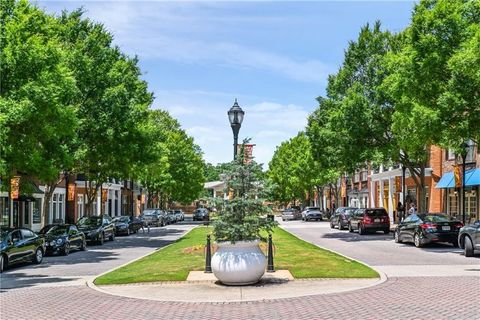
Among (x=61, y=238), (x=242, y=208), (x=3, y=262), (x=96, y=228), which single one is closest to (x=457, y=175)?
(x=96, y=228)

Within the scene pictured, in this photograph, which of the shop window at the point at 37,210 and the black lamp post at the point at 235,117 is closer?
the black lamp post at the point at 235,117

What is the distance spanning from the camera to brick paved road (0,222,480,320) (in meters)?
10.7

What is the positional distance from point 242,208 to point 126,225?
2930cm

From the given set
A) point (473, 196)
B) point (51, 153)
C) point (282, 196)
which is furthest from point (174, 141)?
point (51, 153)

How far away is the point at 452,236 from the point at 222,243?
49.7 ft

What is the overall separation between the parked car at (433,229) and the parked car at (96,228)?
1576 cm

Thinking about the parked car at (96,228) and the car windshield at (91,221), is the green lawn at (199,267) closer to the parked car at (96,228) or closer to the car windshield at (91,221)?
the parked car at (96,228)

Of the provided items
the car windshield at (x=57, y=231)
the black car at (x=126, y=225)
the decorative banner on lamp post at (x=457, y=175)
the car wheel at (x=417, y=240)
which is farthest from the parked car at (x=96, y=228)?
the decorative banner on lamp post at (x=457, y=175)

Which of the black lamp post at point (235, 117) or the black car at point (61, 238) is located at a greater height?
the black lamp post at point (235, 117)

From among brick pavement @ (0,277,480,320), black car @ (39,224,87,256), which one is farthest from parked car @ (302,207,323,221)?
brick pavement @ (0,277,480,320)

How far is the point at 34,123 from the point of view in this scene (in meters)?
21.4

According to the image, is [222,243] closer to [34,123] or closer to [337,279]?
[337,279]

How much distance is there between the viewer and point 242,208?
1457cm

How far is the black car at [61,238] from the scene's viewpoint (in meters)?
25.0
